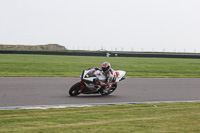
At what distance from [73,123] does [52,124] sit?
0.44 metres

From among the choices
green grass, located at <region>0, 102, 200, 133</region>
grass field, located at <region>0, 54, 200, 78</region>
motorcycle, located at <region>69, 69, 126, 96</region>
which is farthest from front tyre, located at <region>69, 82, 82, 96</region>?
grass field, located at <region>0, 54, 200, 78</region>

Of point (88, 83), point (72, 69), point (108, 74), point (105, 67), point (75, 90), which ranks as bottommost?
point (72, 69)

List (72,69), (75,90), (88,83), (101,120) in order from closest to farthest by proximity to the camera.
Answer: (101,120) → (88,83) → (75,90) → (72,69)

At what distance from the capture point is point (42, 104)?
37.4 feet

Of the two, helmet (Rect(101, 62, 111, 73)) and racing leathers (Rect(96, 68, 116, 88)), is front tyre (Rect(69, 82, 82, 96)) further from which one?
helmet (Rect(101, 62, 111, 73))

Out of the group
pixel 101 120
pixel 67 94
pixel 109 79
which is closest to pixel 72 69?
pixel 67 94

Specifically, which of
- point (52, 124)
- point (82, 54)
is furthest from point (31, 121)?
point (82, 54)

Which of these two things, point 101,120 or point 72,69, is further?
point 72,69

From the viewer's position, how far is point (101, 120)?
842 cm

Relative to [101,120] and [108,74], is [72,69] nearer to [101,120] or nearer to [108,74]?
[108,74]

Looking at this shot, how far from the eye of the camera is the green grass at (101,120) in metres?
7.34

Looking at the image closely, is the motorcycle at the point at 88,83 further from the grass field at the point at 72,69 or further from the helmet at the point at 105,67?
the grass field at the point at 72,69

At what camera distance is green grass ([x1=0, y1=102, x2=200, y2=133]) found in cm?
734

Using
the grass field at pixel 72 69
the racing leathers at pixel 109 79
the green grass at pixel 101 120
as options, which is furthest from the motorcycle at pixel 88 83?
the grass field at pixel 72 69
